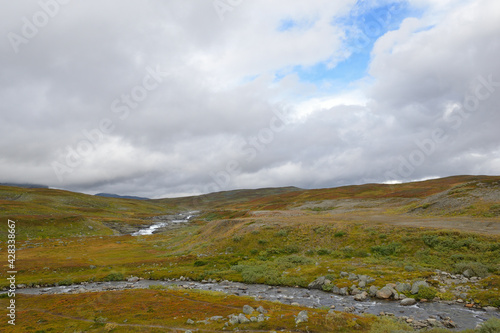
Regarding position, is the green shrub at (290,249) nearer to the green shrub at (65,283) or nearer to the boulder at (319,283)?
the boulder at (319,283)

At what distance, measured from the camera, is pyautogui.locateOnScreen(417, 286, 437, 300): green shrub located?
21.9 meters

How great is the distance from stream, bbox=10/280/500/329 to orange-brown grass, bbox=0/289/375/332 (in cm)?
409

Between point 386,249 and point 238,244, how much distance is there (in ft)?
79.3

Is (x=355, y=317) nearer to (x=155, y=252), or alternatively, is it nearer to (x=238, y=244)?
(x=238, y=244)

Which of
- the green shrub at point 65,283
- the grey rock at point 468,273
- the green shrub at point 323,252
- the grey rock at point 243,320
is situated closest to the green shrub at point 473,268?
the grey rock at point 468,273

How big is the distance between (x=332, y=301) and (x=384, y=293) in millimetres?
4535

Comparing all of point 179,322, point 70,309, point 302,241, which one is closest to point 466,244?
point 302,241

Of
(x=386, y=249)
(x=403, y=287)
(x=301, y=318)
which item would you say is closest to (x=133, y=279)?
(x=301, y=318)

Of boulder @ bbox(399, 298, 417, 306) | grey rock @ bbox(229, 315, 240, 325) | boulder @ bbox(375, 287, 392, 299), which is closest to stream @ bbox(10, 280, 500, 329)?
boulder @ bbox(399, 298, 417, 306)

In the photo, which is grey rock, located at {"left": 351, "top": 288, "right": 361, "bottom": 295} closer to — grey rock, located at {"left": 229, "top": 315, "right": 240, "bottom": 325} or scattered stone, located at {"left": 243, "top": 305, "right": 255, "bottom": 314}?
scattered stone, located at {"left": 243, "top": 305, "right": 255, "bottom": 314}

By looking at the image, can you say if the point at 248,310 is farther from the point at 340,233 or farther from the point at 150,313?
the point at 340,233

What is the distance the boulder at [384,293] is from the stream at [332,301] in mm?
597

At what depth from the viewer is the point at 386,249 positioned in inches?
1378

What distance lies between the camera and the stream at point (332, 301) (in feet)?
61.1
